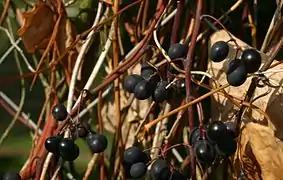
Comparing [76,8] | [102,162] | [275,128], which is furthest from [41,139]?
[275,128]

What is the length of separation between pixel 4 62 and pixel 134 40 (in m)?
0.31

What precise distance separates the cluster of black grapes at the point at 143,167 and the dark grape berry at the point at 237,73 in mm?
122

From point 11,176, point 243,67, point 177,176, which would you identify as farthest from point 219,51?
point 11,176

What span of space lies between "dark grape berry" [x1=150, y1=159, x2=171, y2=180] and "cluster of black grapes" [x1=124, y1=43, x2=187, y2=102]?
0.08 m

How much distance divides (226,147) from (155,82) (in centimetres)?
12

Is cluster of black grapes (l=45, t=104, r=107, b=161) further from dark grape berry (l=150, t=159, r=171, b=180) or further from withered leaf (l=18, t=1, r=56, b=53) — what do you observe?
withered leaf (l=18, t=1, r=56, b=53)

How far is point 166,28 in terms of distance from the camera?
1.00 metres

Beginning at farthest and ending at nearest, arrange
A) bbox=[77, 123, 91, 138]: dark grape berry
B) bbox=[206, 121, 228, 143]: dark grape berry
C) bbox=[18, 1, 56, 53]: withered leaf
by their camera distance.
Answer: bbox=[18, 1, 56, 53]: withered leaf, bbox=[77, 123, 91, 138]: dark grape berry, bbox=[206, 121, 228, 143]: dark grape berry

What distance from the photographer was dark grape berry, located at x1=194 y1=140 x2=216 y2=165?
75 cm

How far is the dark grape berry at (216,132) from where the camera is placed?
2.44 feet

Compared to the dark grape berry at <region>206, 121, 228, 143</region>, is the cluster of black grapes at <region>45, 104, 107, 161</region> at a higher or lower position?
higher

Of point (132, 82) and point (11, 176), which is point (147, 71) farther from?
point (11, 176)

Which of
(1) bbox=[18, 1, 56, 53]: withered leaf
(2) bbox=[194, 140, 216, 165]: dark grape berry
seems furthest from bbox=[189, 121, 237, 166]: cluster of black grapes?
(1) bbox=[18, 1, 56, 53]: withered leaf

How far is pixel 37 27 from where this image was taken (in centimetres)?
104
